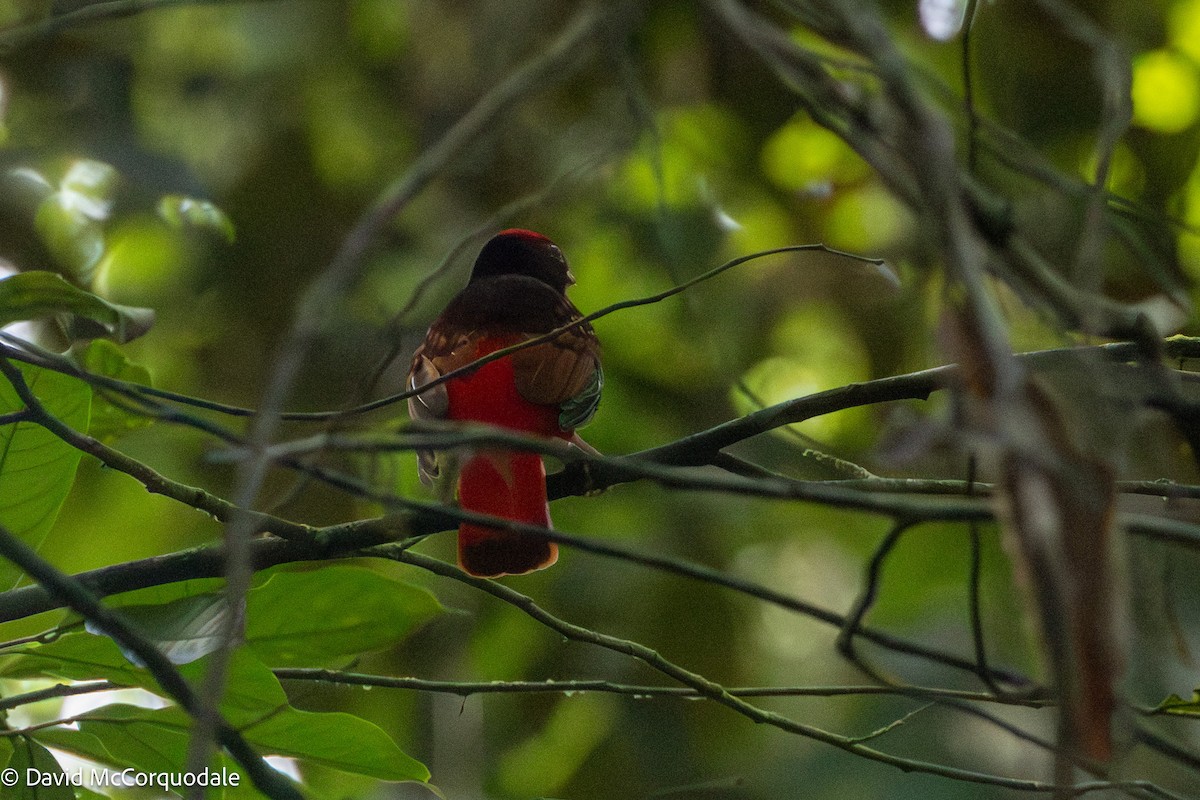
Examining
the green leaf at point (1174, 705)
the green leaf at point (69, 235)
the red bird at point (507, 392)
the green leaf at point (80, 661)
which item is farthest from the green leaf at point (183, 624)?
the green leaf at point (69, 235)

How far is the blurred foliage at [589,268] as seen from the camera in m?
3.65

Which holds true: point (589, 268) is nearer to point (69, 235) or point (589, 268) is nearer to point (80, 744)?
point (69, 235)

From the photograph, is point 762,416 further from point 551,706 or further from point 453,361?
point 551,706

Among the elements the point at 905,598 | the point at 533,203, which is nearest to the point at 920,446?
the point at 533,203

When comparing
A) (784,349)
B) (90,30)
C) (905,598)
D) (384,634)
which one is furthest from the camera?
(784,349)

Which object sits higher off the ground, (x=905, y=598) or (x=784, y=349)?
(x=784, y=349)

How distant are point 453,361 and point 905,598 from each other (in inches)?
77.4

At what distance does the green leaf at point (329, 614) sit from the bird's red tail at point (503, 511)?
647 millimetres

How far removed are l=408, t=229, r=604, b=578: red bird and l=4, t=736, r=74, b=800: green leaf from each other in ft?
2.85

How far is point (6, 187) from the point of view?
409 centimetres

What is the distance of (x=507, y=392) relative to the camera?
103 inches

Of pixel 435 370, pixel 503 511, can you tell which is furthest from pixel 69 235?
pixel 503 511

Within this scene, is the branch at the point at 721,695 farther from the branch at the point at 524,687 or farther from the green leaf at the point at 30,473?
the green leaf at the point at 30,473

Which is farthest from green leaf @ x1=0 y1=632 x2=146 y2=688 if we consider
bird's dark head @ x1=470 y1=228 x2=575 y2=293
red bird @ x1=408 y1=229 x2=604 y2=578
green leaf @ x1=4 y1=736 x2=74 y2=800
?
bird's dark head @ x1=470 y1=228 x2=575 y2=293
